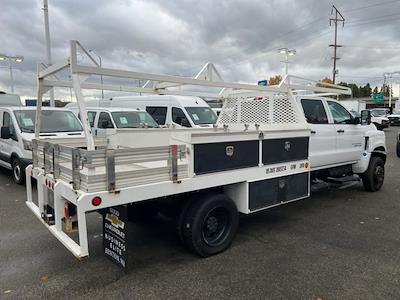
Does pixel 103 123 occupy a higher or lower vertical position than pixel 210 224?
higher

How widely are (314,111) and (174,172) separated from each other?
3.46 meters

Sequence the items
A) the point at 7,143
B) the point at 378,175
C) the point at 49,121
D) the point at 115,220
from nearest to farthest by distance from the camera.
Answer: the point at 115,220, the point at 378,175, the point at 49,121, the point at 7,143

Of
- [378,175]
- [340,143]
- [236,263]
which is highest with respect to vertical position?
[340,143]

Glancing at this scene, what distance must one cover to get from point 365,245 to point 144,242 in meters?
2.85

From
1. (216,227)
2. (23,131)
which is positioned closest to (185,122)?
(23,131)

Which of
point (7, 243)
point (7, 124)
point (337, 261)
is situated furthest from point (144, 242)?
point (7, 124)

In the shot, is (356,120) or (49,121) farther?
(49,121)

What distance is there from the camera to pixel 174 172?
366 cm

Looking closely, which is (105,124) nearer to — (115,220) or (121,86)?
(121,86)

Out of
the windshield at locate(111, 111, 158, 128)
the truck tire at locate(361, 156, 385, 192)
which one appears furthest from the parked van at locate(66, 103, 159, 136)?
the truck tire at locate(361, 156, 385, 192)

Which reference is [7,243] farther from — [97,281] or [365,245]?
[365,245]

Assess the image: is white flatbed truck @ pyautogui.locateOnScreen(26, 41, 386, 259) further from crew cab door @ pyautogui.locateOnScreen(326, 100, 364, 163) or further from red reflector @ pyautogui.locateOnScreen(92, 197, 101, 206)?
crew cab door @ pyautogui.locateOnScreen(326, 100, 364, 163)

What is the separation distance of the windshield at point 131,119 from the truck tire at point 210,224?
6.83 metres

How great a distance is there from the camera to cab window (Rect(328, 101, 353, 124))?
21.2ft
